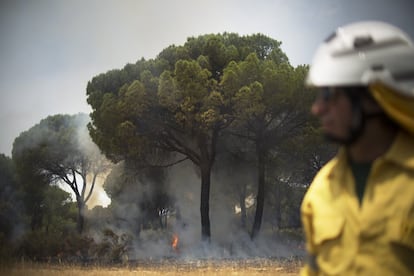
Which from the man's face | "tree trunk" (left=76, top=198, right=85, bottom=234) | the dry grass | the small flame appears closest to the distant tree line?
"tree trunk" (left=76, top=198, right=85, bottom=234)

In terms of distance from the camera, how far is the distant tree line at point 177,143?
11.0m

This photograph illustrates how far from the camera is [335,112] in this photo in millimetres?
1010

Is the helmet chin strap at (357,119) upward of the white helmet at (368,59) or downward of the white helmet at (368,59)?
downward

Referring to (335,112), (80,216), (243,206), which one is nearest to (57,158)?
(80,216)

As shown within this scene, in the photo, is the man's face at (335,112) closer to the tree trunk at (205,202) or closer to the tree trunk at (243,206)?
the tree trunk at (205,202)

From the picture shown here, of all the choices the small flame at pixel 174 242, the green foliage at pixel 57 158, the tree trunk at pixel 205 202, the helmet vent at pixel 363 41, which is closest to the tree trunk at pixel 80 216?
the green foliage at pixel 57 158

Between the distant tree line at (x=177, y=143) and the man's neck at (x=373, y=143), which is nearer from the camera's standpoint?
the man's neck at (x=373, y=143)

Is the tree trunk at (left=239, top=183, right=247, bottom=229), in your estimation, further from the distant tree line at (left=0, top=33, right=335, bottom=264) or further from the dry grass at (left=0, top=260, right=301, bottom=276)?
the dry grass at (left=0, top=260, right=301, bottom=276)

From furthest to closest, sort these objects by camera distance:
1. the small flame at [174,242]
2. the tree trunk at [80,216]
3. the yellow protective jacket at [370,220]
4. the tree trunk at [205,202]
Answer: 1. the tree trunk at [205,202]
2. the tree trunk at [80,216]
3. the small flame at [174,242]
4. the yellow protective jacket at [370,220]

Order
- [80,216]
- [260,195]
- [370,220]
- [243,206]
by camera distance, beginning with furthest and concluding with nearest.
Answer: [243,206] → [260,195] → [80,216] → [370,220]

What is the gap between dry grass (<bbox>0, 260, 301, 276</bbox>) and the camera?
28.2 ft

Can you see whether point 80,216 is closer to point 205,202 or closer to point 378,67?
point 205,202

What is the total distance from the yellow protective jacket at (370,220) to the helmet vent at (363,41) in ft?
0.62

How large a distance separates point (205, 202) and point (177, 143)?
1506mm
